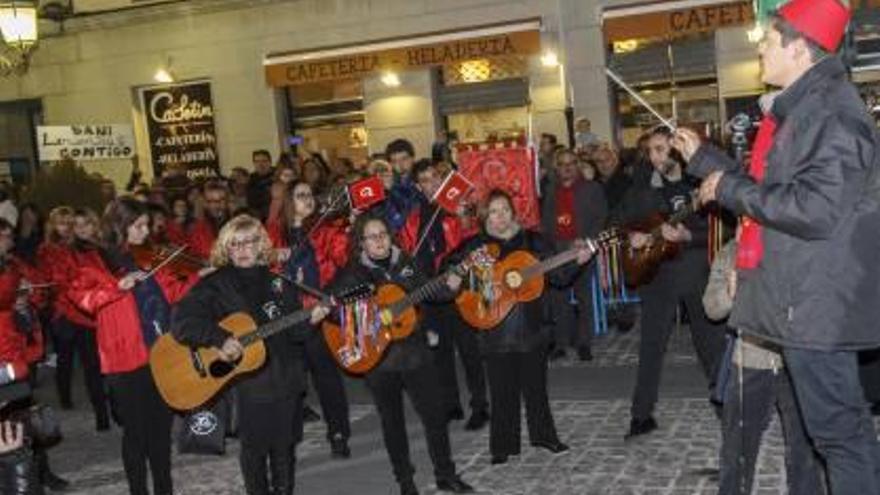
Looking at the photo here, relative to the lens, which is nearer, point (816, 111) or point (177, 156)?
point (816, 111)

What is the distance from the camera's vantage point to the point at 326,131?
71.4 ft

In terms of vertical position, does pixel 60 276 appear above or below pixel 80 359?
above

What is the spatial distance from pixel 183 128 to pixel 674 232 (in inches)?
653

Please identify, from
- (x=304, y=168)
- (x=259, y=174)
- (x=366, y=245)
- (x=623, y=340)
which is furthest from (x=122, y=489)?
(x=259, y=174)

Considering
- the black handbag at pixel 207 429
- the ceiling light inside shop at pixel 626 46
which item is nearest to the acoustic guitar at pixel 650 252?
the black handbag at pixel 207 429

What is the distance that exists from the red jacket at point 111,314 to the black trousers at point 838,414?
4.02 m

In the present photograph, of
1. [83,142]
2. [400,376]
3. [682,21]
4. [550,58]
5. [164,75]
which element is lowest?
[400,376]

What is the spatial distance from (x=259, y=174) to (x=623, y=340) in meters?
6.08

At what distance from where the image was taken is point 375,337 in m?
7.12

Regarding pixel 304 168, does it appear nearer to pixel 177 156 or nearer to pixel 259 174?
pixel 259 174

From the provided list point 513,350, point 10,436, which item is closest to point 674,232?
point 513,350

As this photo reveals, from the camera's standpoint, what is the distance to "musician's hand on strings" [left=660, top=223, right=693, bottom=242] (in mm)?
7426

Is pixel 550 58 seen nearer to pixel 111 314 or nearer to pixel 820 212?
pixel 111 314

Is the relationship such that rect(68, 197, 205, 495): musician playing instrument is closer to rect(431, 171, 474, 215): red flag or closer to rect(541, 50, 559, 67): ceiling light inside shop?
rect(431, 171, 474, 215): red flag
